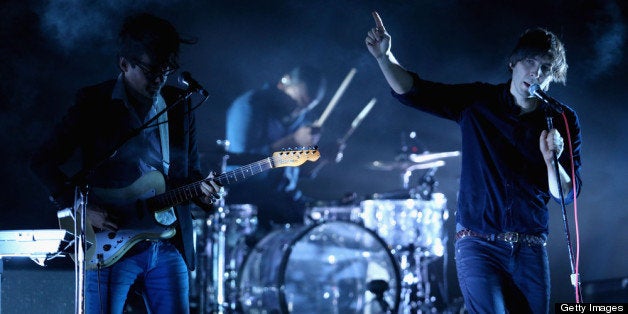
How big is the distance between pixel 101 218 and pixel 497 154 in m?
2.07

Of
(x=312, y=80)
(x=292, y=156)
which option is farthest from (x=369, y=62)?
(x=292, y=156)

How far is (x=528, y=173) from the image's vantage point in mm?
3297

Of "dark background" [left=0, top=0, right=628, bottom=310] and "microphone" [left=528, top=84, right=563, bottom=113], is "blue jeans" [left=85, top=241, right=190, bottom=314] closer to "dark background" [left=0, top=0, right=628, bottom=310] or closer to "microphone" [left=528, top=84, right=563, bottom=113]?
"microphone" [left=528, top=84, right=563, bottom=113]

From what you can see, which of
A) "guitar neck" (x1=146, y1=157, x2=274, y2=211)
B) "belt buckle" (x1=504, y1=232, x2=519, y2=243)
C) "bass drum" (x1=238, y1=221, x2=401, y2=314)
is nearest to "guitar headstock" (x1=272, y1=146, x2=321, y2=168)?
"guitar neck" (x1=146, y1=157, x2=274, y2=211)

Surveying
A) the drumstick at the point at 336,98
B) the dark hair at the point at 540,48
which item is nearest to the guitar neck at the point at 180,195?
the dark hair at the point at 540,48

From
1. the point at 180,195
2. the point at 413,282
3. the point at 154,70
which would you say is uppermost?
the point at 154,70

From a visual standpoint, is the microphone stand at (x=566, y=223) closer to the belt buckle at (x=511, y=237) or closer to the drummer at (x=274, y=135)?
the belt buckle at (x=511, y=237)

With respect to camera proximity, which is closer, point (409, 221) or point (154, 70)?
point (154, 70)

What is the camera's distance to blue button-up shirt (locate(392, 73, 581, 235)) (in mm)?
3207

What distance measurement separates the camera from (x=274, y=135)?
8570 mm

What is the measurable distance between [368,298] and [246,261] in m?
1.45

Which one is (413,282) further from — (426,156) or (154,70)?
(154,70)

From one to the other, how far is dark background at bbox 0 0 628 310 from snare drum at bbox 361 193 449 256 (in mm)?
926

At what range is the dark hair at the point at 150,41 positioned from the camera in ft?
11.5
